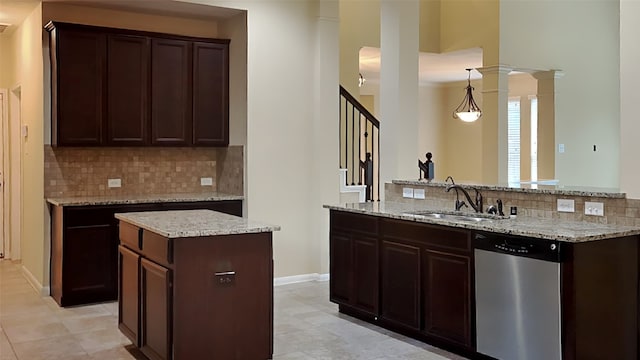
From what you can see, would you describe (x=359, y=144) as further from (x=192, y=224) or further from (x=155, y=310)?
(x=155, y=310)

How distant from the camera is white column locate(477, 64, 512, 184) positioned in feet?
28.5

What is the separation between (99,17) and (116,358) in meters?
3.50

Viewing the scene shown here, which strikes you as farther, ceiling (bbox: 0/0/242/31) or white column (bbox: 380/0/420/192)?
ceiling (bbox: 0/0/242/31)

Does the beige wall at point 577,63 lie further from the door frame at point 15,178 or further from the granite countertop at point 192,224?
the door frame at point 15,178

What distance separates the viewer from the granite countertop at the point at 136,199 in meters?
5.77

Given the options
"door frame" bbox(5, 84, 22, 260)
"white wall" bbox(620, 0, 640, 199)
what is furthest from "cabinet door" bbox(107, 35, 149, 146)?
"white wall" bbox(620, 0, 640, 199)

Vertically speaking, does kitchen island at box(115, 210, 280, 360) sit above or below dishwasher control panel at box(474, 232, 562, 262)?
below

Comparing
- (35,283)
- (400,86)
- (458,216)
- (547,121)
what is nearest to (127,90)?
(35,283)

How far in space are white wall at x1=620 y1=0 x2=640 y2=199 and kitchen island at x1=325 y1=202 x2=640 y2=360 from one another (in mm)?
305

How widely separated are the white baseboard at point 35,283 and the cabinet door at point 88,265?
50 cm

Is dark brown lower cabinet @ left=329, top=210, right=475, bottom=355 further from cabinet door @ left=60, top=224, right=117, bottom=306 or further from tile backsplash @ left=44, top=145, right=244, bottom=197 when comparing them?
cabinet door @ left=60, top=224, right=117, bottom=306

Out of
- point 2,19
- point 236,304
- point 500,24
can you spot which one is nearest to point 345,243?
point 236,304

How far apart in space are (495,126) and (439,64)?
2550 millimetres

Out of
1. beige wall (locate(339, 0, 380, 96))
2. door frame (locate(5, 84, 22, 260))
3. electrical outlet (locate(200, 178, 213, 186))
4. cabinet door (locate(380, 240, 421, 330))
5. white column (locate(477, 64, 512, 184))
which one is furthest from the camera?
white column (locate(477, 64, 512, 184))
